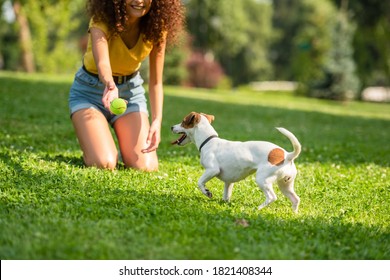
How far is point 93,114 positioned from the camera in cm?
630

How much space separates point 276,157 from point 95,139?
2569 millimetres

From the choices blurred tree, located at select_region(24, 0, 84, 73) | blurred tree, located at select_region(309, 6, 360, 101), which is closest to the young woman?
blurred tree, located at select_region(24, 0, 84, 73)

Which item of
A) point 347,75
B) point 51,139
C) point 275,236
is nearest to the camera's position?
point 275,236

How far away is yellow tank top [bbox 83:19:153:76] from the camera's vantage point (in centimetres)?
614

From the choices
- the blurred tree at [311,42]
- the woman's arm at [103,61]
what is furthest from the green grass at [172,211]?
the blurred tree at [311,42]

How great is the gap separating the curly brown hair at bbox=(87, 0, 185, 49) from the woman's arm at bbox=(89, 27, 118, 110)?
0.20m

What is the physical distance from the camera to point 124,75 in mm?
6492

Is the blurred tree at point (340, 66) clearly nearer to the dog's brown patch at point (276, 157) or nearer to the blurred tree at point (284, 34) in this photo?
the dog's brown patch at point (276, 157)

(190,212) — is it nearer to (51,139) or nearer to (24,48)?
(51,139)

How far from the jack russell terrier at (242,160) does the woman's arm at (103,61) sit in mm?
787

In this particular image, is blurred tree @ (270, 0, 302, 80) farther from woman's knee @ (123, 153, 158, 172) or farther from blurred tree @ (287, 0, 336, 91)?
woman's knee @ (123, 153, 158, 172)

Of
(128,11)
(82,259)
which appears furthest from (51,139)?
(82,259)
